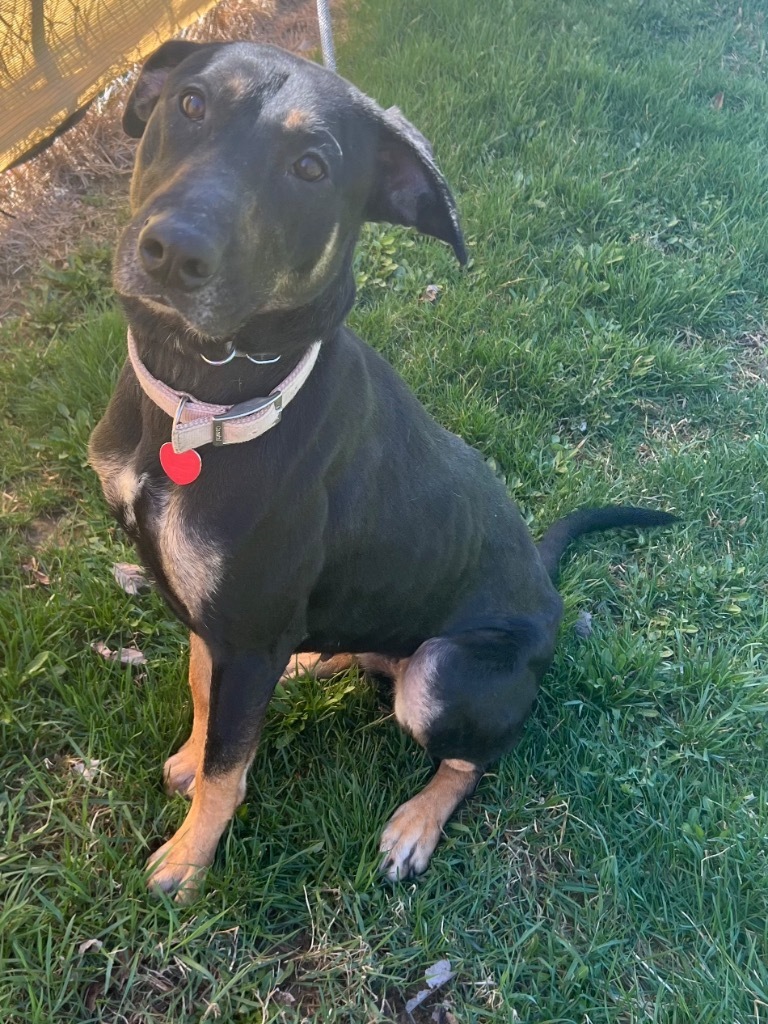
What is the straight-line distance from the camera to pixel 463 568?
2.80 meters

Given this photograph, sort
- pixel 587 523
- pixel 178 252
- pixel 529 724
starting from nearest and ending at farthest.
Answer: pixel 178 252, pixel 529 724, pixel 587 523

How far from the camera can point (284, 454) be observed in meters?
2.18

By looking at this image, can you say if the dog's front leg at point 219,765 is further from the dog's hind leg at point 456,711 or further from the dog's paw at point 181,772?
the dog's hind leg at point 456,711

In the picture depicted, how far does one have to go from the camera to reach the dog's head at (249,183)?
1794 millimetres

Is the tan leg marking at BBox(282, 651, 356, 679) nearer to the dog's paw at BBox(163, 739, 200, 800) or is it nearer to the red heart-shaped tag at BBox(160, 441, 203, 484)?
the dog's paw at BBox(163, 739, 200, 800)

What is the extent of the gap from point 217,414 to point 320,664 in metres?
1.38

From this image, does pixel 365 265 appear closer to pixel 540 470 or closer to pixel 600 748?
pixel 540 470

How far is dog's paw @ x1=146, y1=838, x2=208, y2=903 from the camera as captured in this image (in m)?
2.50

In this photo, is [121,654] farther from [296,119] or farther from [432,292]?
[432,292]

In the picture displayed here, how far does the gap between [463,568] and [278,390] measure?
0.99 metres

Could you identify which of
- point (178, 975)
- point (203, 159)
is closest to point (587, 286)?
point (203, 159)

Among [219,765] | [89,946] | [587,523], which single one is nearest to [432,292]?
[587,523]

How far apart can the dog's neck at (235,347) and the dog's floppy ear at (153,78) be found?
2.32 ft

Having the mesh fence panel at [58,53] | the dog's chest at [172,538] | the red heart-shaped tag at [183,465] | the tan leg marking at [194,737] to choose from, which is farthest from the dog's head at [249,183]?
the mesh fence panel at [58,53]
